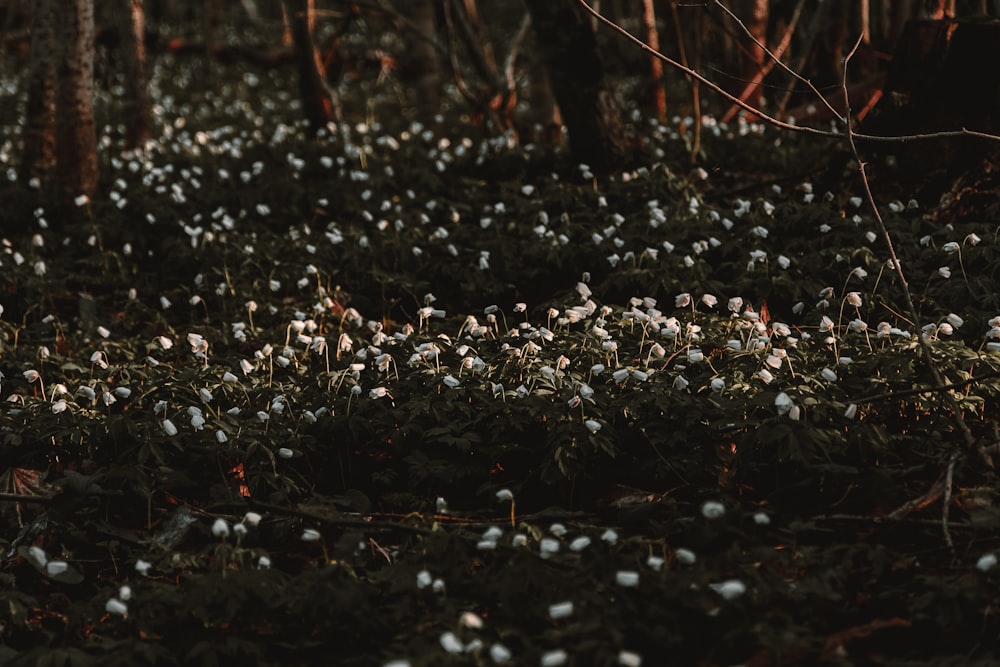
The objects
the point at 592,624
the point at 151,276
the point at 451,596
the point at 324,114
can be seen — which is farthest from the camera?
the point at 324,114

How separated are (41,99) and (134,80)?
327 centimetres

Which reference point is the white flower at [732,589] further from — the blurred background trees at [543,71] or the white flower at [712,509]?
the blurred background trees at [543,71]

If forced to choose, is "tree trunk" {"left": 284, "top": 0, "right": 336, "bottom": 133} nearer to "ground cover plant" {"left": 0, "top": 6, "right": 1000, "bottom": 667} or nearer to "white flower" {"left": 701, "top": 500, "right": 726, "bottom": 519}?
"ground cover plant" {"left": 0, "top": 6, "right": 1000, "bottom": 667}

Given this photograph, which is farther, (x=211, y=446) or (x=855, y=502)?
(x=211, y=446)

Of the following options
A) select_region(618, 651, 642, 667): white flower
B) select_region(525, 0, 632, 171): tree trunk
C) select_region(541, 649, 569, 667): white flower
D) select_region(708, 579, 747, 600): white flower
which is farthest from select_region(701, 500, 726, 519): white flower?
select_region(525, 0, 632, 171): tree trunk

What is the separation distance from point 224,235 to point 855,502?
5859 mm

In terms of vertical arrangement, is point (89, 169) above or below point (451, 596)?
above

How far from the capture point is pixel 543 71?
12.2 meters

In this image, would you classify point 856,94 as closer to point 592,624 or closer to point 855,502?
point 855,502

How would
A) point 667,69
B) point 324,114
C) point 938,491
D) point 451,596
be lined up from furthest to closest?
point 667,69
point 324,114
point 938,491
point 451,596

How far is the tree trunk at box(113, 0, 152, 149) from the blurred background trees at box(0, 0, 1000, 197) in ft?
0.06

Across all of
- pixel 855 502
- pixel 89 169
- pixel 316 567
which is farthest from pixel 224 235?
pixel 855 502

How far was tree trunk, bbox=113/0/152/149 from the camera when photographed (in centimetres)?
1220

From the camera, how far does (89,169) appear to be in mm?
9234
